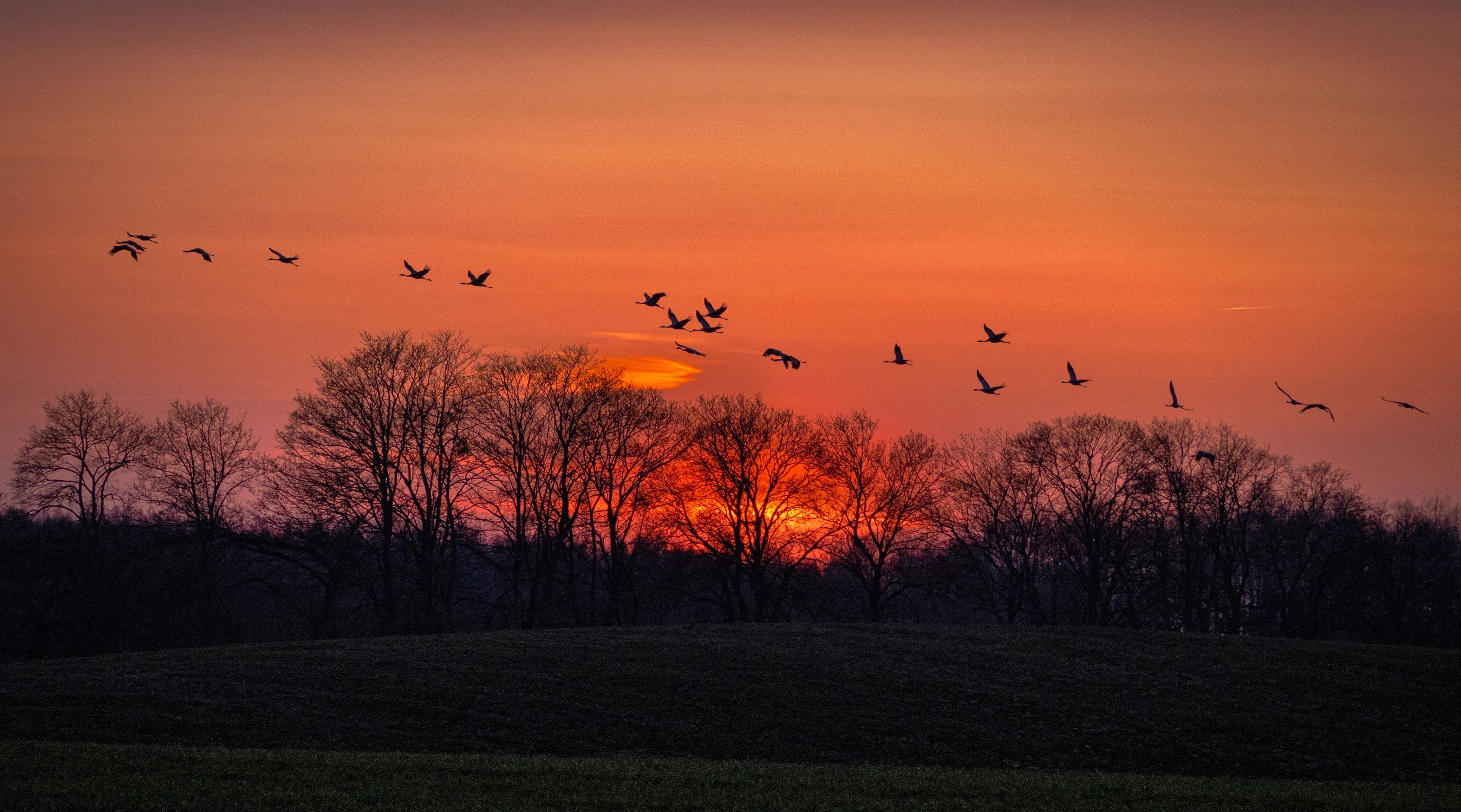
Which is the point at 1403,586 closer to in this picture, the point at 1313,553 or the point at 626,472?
the point at 1313,553

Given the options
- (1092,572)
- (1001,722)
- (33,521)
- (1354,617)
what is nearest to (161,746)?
(1001,722)

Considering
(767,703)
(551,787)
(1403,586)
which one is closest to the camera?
(551,787)

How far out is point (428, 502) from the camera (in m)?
58.4

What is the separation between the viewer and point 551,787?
2139 centimetres

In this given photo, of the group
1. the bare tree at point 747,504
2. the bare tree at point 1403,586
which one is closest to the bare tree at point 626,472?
the bare tree at point 747,504

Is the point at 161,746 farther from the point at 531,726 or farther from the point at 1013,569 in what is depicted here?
the point at 1013,569

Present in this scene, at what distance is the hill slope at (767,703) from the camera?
29016mm

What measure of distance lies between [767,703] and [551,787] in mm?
13333

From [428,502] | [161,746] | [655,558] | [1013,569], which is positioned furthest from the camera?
[1013,569]

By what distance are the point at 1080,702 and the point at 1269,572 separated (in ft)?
159

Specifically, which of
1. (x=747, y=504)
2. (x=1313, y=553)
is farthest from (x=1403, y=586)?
(x=747, y=504)

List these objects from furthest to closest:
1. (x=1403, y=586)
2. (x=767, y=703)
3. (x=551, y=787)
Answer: (x=1403, y=586)
(x=767, y=703)
(x=551, y=787)

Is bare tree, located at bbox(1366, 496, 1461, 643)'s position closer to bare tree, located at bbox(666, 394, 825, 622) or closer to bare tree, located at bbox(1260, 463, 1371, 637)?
bare tree, located at bbox(1260, 463, 1371, 637)

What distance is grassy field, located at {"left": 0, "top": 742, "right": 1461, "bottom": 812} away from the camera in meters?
19.1
